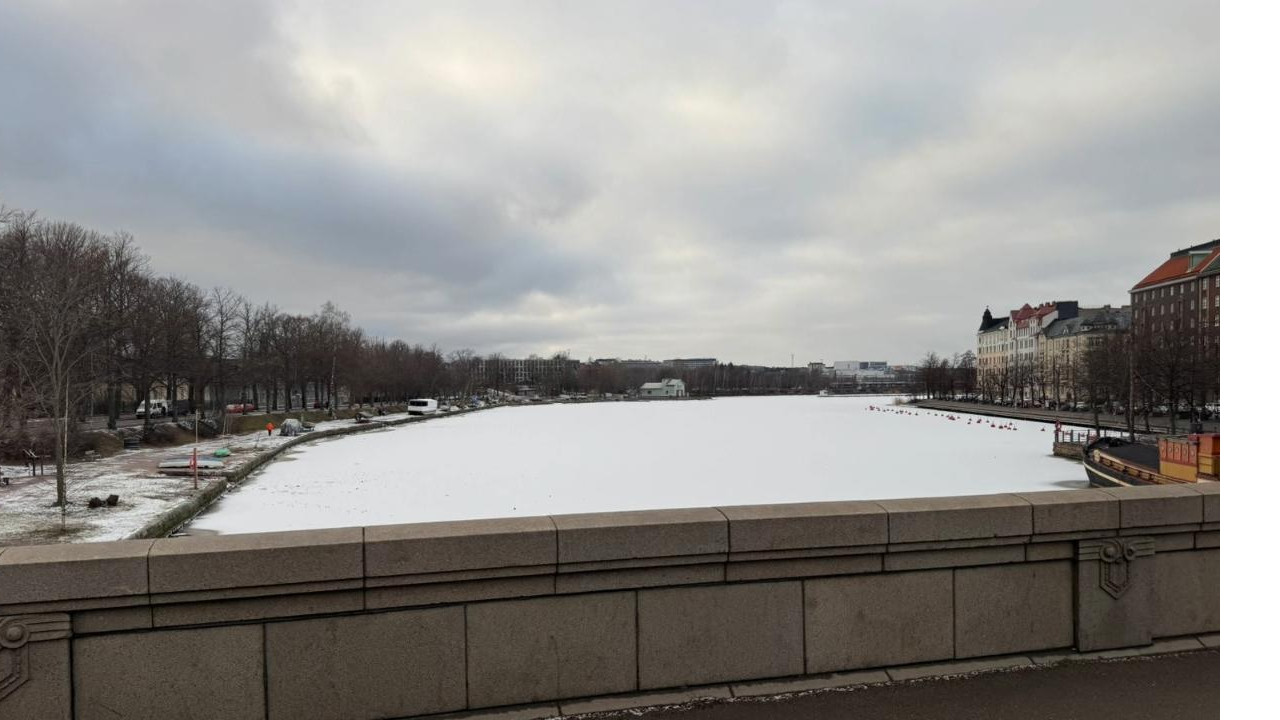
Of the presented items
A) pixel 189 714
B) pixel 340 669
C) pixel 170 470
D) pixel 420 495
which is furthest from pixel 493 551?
pixel 170 470

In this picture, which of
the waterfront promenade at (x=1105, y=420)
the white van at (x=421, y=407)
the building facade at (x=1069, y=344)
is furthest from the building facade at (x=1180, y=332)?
the white van at (x=421, y=407)

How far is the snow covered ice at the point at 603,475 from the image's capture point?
25.2 meters

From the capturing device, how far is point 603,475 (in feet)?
111

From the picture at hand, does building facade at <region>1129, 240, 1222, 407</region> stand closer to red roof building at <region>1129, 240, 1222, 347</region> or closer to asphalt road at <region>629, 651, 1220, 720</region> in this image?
red roof building at <region>1129, 240, 1222, 347</region>

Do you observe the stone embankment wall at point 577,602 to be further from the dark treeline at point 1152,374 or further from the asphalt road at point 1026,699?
the dark treeline at point 1152,374

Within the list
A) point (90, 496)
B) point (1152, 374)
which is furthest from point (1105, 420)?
point (90, 496)

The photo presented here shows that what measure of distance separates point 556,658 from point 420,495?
82.6ft

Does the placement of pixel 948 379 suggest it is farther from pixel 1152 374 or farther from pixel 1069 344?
pixel 1152 374

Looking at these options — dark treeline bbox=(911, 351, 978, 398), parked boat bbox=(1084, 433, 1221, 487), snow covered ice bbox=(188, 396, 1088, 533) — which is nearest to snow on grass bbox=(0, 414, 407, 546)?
snow covered ice bbox=(188, 396, 1088, 533)

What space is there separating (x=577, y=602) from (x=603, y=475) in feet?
96.1

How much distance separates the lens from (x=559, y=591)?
465 cm

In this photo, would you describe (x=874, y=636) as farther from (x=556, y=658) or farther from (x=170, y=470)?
(x=170, y=470)

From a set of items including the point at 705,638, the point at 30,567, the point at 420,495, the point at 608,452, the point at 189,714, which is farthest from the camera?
the point at 608,452

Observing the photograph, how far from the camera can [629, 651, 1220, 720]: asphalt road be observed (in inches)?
174
